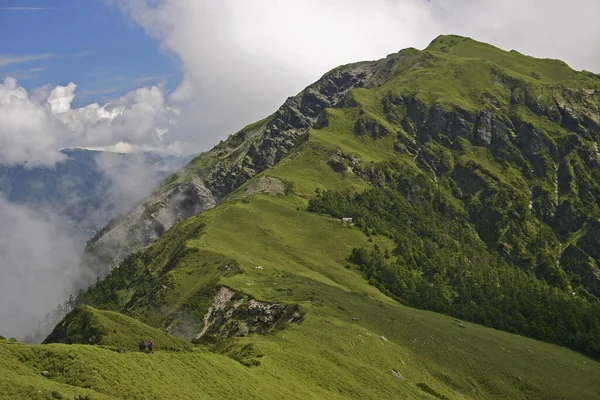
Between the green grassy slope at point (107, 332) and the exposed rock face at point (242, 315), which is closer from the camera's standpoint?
the green grassy slope at point (107, 332)

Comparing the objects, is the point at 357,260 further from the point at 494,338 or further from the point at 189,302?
the point at 189,302

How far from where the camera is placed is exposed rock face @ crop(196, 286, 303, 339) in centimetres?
11106

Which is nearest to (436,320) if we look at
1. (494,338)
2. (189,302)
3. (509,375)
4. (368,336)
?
(494,338)

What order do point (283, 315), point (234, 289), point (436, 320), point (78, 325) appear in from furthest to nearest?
point (436, 320) → point (234, 289) → point (283, 315) → point (78, 325)

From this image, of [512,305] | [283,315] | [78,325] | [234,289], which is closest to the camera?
[78,325]

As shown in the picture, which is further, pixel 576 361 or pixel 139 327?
pixel 576 361

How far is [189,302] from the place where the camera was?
134 m

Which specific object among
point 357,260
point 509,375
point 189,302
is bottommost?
point 189,302

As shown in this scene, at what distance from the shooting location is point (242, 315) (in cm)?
11744

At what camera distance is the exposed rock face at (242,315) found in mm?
111062

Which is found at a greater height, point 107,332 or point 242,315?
point 107,332

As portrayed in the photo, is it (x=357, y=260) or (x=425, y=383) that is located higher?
(x=357, y=260)

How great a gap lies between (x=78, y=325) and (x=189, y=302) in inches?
2495

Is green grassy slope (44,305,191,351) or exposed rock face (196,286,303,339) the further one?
exposed rock face (196,286,303,339)
